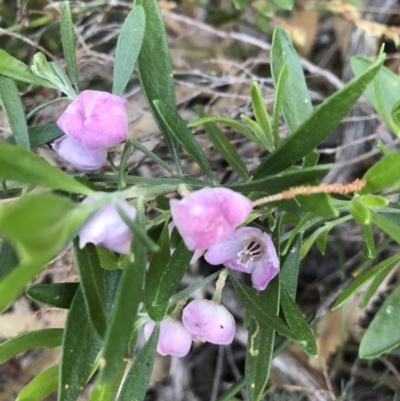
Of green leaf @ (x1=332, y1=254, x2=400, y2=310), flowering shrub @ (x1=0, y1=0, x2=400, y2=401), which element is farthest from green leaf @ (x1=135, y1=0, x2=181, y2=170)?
green leaf @ (x1=332, y1=254, x2=400, y2=310)

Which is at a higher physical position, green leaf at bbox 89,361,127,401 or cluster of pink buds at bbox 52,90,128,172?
cluster of pink buds at bbox 52,90,128,172

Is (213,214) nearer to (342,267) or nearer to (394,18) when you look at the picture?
(342,267)

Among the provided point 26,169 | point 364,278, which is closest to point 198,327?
point 364,278

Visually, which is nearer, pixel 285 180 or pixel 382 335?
pixel 285 180

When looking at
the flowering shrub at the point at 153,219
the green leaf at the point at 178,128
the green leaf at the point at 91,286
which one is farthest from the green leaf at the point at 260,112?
the green leaf at the point at 91,286

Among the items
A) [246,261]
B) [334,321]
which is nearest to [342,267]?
[334,321]

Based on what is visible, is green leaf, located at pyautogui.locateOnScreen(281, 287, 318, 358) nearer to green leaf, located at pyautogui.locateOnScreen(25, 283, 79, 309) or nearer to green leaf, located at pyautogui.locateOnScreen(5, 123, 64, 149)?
green leaf, located at pyautogui.locateOnScreen(25, 283, 79, 309)

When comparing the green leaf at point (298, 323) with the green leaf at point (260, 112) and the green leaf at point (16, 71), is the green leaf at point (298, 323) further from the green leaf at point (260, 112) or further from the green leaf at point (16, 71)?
the green leaf at point (16, 71)

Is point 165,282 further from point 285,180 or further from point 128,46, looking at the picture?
point 128,46
